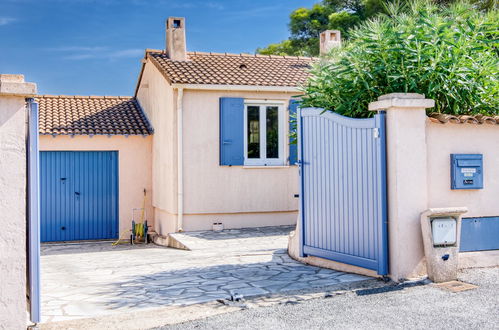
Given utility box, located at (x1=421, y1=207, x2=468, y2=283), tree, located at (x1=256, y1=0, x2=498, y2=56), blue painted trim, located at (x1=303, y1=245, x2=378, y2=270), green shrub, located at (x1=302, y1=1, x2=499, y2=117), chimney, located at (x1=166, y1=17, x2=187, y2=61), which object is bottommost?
blue painted trim, located at (x1=303, y1=245, x2=378, y2=270)

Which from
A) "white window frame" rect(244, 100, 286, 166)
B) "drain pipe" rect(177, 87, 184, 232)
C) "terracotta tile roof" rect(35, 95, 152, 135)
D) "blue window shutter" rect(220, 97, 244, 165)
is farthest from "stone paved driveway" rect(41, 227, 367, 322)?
"terracotta tile roof" rect(35, 95, 152, 135)

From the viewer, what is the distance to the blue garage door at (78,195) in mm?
15625

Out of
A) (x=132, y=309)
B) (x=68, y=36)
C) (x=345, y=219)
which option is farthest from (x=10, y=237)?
(x=68, y=36)

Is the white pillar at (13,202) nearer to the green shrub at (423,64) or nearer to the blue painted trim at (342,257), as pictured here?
the blue painted trim at (342,257)

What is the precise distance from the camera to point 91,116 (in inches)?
653

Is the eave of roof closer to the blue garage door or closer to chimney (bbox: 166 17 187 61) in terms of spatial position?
chimney (bbox: 166 17 187 61)

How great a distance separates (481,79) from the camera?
7512 millimetres

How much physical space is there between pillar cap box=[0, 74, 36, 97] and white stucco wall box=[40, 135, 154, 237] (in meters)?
11.0

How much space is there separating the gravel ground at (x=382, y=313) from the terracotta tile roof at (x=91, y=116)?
1109 centimetres

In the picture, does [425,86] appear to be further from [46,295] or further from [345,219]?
[46,295]

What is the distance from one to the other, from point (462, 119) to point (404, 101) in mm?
973

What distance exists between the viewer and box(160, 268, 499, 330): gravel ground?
5.20m

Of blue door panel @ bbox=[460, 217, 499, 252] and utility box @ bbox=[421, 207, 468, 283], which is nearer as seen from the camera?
utility box @ bbox=[421, 207, 468, 283]

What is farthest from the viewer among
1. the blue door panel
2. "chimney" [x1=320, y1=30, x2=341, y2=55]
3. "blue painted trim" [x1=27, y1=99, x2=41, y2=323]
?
"chimney" [x1=320, y1=30, x2=341, y2=55]
